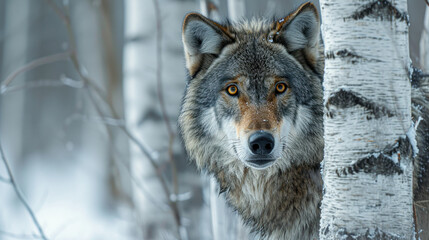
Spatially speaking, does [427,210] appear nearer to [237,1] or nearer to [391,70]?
[391,70]

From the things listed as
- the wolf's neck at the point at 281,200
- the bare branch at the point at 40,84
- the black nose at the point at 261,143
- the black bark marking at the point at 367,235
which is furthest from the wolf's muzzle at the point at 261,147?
the bare branch at the point at 40,84

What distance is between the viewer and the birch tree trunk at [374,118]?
1.60 metres

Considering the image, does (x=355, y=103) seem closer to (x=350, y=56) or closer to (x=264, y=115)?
(x=350, y=56)

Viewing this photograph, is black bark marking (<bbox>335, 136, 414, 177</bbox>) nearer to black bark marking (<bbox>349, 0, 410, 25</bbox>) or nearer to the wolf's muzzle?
black bark marking (<bbox>349, 0, 410, 25</bbox>)

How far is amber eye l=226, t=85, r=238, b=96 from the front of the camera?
275 cm

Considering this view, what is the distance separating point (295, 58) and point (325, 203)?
1.35 metres

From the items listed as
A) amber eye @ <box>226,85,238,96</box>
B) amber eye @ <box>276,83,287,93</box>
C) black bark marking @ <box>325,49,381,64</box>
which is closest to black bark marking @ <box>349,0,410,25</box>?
black bark marking @ <box>325,49,381,64</box>

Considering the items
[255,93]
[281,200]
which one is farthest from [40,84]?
[281,200]

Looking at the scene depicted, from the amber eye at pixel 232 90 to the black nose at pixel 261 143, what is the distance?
0.42m

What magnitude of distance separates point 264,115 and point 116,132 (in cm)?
1158

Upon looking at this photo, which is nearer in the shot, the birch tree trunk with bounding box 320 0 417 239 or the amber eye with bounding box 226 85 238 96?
the birch tree trunk with bounding box 320 0 417 239

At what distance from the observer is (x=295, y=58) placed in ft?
9.43

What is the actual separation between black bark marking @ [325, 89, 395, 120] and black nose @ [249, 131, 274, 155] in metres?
0.73

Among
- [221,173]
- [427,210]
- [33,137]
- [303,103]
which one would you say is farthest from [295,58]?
[33,137]
